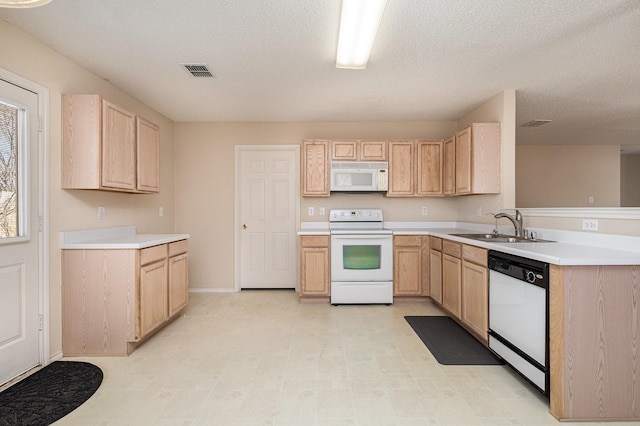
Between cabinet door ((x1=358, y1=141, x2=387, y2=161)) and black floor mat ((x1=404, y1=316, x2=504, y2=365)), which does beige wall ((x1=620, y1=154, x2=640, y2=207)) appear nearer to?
cabinet door ((x1=358, y1=141, x2=387, y2=161))

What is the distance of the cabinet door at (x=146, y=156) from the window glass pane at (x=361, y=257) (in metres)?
2.35

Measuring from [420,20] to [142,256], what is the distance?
2.83 m

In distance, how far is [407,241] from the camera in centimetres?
398

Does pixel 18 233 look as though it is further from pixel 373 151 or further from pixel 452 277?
pixel 452 277

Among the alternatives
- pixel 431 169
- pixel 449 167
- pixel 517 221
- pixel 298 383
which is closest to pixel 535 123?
pixel 449 167

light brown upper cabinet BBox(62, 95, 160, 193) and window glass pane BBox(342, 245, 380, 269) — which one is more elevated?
light brown upper cabinet BBox(62, 95, 160, 193)

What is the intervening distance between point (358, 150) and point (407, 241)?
4.52 feet

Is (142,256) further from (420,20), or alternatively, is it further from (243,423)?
(420,20)

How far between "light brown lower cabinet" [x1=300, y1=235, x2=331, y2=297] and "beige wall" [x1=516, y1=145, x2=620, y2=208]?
456 centimetres

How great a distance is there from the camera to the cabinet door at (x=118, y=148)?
263cm

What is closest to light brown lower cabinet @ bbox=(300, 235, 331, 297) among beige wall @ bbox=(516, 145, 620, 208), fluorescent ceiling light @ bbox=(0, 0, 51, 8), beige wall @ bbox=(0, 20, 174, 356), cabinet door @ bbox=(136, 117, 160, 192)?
cabinet door @ bbox=(136, 117, 160, 192)

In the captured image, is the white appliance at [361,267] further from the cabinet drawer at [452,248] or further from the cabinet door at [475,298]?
the cabinet door at [475,298]

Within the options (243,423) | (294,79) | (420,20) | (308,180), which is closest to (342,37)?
(420,20)

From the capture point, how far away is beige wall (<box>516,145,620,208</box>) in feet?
20.2
